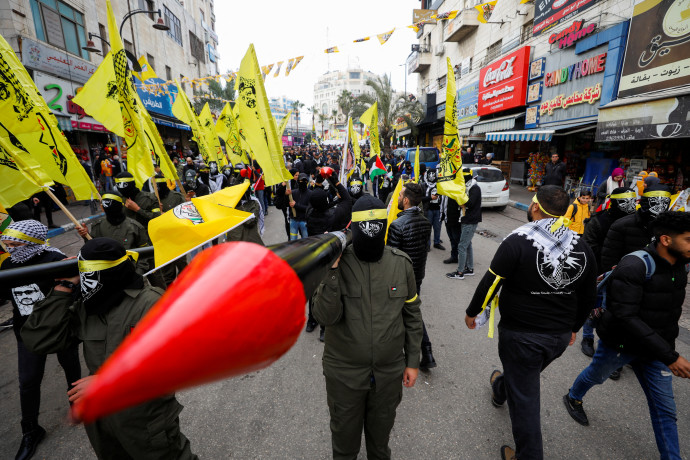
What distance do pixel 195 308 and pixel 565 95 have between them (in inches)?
639

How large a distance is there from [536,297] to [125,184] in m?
5.08

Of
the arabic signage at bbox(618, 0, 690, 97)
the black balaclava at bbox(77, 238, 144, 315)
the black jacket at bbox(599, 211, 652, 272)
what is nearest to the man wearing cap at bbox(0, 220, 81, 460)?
the black balaclava at bbox(77, 238, 144, 315)

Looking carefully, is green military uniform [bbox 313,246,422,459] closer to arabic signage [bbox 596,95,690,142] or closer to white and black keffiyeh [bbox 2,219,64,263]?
white and black keffiyeh [bbox 2,219,64,263]

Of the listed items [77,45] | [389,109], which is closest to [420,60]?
[389,109]

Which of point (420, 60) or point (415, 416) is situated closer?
point (415, 416)

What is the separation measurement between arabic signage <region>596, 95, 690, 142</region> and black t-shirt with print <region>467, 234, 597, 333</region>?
30.8 feet

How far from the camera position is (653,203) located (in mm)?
3162

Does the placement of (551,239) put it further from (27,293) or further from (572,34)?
(572,34)

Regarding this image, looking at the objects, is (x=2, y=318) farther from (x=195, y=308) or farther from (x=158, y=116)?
(x=158, y=116)

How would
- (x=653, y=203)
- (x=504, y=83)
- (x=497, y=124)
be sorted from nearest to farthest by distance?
(x=653, y=203)
(x=504, y=83)
(x=497, y=124)

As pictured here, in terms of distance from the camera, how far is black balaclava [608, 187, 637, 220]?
3.58 metres

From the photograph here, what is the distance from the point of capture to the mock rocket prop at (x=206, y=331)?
419 millimetres

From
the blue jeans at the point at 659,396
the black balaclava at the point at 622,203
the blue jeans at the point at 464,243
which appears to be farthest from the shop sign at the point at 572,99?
the blue jeans at the point at 659,396

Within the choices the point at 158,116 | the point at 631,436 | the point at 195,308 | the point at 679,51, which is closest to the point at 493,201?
the point at 679,51
